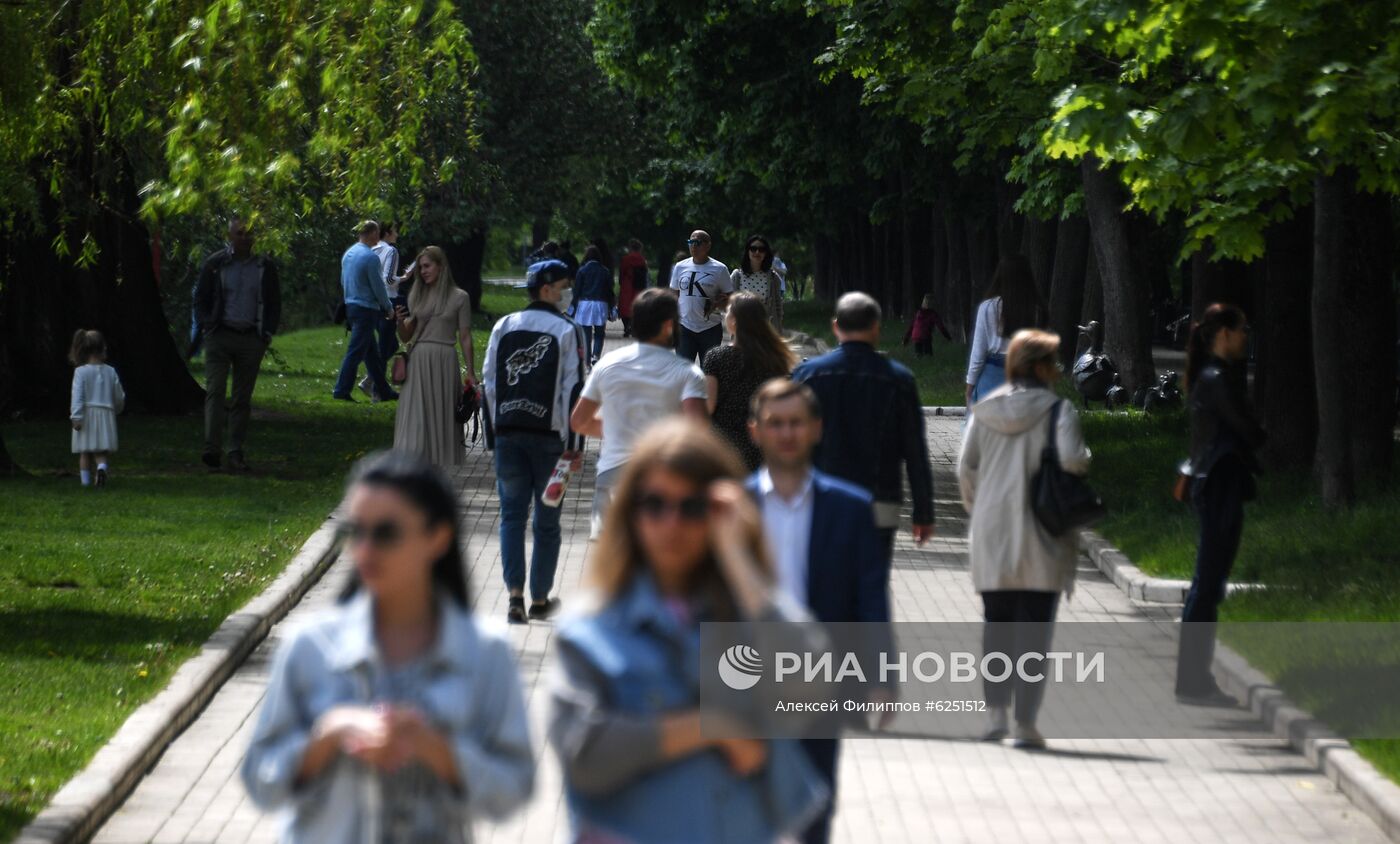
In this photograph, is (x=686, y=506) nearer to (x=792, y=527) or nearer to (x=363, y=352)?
(x=792, y=527)

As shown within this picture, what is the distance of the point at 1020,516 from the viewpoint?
8.46 m

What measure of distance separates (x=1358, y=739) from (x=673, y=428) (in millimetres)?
5567

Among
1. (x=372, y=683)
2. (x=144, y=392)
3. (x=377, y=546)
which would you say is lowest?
(x=144, y=392)

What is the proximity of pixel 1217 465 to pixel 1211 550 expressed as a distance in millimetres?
374

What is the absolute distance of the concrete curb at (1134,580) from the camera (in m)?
12.6

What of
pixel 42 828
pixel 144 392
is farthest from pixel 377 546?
pixel 144 392

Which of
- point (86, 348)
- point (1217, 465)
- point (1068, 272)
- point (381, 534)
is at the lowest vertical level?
point (86, 348)

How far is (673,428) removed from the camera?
3783 millimetres

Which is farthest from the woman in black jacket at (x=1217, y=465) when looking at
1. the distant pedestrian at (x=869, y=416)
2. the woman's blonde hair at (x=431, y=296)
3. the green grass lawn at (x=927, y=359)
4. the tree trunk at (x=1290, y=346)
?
the green grass lawn at (x=927, y=359)

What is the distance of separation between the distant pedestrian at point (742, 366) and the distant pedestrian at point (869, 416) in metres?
2.00

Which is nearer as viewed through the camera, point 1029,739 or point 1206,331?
point 1029,739

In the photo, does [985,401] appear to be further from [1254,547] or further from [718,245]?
[718,245]

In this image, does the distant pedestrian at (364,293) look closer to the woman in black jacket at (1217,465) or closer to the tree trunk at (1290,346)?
the tree trunk at (1290,346)

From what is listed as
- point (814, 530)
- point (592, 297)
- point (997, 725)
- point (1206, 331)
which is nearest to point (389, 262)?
point (592, 297)
